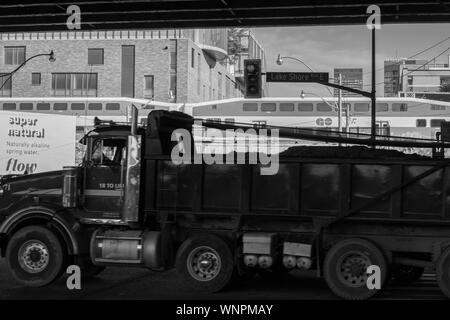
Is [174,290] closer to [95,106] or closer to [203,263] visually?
[203,263]

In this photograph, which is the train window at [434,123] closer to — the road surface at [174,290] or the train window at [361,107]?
the train window at [361,107]

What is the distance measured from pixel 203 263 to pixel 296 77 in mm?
13991

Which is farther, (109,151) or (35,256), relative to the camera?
(109,151)

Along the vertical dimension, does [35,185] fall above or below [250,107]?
below

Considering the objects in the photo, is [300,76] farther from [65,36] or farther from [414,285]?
[65,36]

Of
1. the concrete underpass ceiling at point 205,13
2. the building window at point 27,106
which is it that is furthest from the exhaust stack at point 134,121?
the building window at point 27,106

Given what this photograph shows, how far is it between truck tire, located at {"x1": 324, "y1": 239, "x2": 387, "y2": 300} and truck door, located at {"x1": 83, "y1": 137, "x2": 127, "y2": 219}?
3828mm

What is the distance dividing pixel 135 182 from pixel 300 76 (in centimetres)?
1392

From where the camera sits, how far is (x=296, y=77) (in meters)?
22.9

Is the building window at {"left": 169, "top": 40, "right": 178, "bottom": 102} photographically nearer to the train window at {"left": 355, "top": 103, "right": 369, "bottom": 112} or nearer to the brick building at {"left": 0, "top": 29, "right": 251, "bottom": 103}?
the brick building at {"left": 0, "top": 29, "right": 251, "bottom": 103}

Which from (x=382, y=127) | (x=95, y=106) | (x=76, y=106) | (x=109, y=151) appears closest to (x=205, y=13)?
(x=109, y=151)

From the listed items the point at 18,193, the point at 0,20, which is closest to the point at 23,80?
the point at 0,20

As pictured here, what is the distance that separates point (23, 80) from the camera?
248ft

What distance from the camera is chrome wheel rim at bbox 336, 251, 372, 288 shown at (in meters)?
9.56
